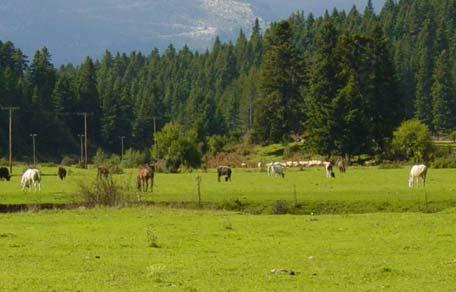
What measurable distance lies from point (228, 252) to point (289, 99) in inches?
3686

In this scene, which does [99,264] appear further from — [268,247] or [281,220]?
[281,220]

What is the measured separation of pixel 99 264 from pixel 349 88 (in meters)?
76.1

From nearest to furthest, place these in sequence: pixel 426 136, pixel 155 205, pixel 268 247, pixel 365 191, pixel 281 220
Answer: pixel 268 247
pixel 281 220
pixel 155 205
pixel 365 191
pixel 426 136

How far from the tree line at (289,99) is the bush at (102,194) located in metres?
53.1

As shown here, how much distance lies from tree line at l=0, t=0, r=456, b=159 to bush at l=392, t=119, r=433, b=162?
3.42 meters

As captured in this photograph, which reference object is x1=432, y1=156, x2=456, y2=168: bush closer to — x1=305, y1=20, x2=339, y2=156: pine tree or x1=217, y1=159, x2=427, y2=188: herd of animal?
x1=217, y1=159, x2=427, y2=188: herd of animal

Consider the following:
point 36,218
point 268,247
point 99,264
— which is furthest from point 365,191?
point 99,264

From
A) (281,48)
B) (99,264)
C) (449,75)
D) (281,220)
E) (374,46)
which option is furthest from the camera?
(449,75)

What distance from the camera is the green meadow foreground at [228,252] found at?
19.2m

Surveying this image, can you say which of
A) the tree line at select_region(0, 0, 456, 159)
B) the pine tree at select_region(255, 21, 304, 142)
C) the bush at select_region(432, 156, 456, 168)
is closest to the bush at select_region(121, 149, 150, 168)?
the tree line at select_region(0, 0, 456, 159)

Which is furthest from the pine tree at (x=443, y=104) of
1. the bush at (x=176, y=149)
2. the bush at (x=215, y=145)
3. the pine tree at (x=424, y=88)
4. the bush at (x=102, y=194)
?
the bush at (x=102, y=194)

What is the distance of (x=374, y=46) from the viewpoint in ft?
346

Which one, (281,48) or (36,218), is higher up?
Result: (281,48)

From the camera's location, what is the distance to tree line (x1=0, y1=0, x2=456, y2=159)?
98.8m
